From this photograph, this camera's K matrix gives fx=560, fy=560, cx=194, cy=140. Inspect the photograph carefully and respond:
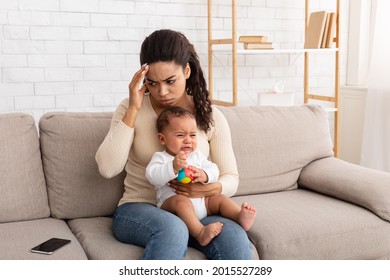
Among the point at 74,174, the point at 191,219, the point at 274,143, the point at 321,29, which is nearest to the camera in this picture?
the point at 191,219

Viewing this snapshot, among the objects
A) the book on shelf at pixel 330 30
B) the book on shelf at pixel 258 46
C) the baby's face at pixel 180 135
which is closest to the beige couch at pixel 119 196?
the baby's face at pixel 180 135

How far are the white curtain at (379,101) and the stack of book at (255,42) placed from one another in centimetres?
78

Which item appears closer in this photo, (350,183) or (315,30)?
(350,183)

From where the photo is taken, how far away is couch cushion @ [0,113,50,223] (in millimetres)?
2104

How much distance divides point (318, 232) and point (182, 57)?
0.81 m

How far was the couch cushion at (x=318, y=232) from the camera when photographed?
2002mm

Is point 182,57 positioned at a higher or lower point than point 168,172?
Result: higher

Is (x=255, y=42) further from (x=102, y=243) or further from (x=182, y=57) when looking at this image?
(x=102, y=243)

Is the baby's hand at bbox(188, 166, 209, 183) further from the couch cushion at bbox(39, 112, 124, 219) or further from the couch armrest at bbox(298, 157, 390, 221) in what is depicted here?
the couch armrest at bbox(298, 157, 390, 221)

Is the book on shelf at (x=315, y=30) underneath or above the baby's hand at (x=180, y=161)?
above

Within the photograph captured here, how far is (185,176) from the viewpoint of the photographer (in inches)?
73.0

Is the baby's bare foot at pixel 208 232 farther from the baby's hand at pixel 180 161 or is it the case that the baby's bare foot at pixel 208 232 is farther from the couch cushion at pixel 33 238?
the couch cushion at pixel 33 238

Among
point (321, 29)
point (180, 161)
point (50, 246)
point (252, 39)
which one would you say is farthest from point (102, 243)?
point (321, 29)
